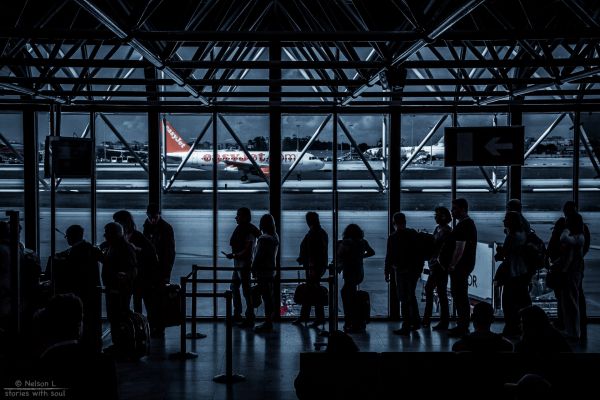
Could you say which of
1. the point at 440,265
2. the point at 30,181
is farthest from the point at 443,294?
the point at 30,181

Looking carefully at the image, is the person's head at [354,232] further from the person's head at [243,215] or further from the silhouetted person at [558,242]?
the silhouetted person at [558,242]

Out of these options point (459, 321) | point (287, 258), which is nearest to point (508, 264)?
point (459, 321)

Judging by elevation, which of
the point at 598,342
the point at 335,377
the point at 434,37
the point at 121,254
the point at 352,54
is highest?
the point at 352,54

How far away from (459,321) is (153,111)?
6.45 metres

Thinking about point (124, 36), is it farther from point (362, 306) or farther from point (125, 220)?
point (362, 306)

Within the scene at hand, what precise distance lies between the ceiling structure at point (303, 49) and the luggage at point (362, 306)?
124 inches

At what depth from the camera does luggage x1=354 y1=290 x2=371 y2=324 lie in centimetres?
1030

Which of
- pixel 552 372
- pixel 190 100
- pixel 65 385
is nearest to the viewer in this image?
pixel 65 385

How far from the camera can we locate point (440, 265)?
995cm

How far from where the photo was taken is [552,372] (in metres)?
4.54

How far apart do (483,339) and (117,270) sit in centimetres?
523

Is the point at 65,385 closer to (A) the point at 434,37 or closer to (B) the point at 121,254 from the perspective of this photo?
(A) the point at 434,37

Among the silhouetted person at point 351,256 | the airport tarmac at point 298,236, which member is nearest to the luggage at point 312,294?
the silhouetted person at point 351,256

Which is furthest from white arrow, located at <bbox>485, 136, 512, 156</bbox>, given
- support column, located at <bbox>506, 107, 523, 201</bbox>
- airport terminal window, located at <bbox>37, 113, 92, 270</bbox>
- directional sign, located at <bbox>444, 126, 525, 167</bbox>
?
airport terminal window, located at <bbox>37, 113, 92, 270</bbox>
